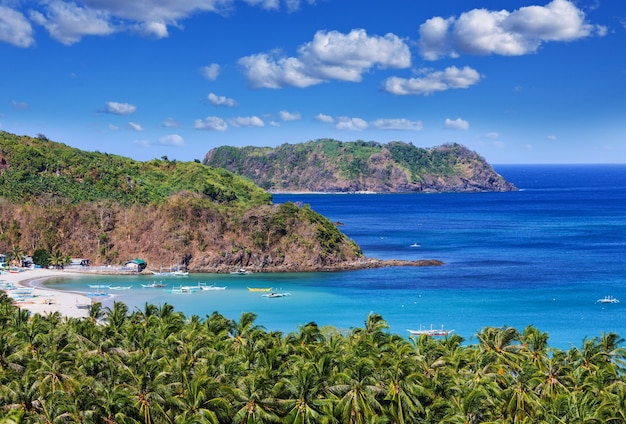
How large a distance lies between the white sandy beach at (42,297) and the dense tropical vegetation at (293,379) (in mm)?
35219

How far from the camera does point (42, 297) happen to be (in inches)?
3816

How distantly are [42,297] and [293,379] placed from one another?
230 feet

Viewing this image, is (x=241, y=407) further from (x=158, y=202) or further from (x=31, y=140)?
(x=31, y=140)

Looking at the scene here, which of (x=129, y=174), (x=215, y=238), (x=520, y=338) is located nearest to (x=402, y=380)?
(x=520, y=338)

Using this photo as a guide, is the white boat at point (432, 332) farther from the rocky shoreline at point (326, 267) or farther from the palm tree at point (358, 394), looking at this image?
the rocky shoreline at point (326, 267)

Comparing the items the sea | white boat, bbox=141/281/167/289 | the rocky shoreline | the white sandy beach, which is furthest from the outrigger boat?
the white sandy beach

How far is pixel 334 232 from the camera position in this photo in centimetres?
13750

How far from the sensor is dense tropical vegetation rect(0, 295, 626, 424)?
1427 inches

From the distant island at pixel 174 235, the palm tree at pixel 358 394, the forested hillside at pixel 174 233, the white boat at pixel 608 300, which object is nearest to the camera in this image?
the palm tree at pixel 358 394

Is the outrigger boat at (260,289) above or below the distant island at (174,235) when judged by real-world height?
below

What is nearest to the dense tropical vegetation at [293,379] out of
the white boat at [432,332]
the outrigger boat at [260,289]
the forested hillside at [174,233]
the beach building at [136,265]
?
the white boat at [432,332]

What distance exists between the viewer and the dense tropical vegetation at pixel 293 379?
3625 cm

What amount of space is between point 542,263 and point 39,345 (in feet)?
346

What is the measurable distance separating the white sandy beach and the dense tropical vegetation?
1387 inches
